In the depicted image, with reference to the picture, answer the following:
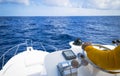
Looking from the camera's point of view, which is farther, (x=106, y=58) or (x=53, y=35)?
(x=53, y=35)

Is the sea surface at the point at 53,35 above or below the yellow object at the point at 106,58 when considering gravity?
below

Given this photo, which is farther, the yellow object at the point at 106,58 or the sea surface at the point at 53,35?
the sea surface at the point at 53,35

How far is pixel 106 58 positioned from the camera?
80 cm

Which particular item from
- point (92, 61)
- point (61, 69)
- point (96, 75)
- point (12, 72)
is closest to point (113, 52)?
point (92, 61)

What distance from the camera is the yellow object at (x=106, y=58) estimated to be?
0.76 m

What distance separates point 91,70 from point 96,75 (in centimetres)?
5

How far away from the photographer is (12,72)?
1.84m

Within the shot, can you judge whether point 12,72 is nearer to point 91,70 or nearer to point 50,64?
point 50,64

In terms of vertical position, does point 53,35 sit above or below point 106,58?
below

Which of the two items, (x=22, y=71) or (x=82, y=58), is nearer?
(x=82, y=58)

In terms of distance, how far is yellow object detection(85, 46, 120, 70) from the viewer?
757 mm

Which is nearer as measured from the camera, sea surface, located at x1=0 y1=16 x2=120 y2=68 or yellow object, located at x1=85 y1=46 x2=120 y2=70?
yellow object, located at x1=85 y1=46 x2=120 y2=70

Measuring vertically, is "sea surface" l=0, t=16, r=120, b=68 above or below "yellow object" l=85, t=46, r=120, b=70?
below

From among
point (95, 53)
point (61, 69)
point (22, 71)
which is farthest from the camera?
point (22, 71)
